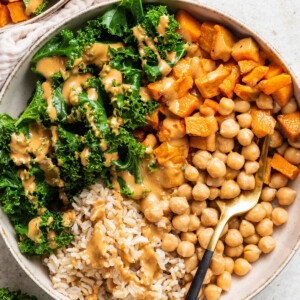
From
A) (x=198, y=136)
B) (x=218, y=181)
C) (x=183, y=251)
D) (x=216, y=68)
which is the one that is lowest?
(x=183, y=251)

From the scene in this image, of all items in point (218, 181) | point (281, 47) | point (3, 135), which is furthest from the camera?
point (281, 47)

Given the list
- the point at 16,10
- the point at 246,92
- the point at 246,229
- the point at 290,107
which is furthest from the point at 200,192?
the point at 16,10

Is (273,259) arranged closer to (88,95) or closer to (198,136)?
(198,136)

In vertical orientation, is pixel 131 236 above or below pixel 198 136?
below

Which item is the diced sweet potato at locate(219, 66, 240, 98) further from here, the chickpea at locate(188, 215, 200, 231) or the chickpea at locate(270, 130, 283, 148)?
the chickpea at locate(188, 215, 200, 231)

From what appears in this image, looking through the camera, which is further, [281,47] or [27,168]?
[281,47]

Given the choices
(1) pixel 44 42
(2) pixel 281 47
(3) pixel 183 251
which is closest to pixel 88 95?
(1) pixel 44 42

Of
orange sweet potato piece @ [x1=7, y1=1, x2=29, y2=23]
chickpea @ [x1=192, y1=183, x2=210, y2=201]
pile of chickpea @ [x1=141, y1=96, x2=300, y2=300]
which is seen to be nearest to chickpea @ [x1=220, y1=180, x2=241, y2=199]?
pile of chickpea @ [x1=141, y1=96, x2=300, y2=300]
